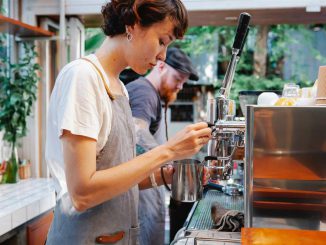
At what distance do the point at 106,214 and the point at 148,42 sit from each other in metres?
0.44

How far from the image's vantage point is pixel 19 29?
6.46ft

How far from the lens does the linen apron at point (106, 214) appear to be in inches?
34.5

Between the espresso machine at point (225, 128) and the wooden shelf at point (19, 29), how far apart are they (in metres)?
1.21

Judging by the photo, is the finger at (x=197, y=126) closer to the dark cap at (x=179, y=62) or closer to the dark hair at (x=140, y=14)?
the dark hair at (x=140, y=14)

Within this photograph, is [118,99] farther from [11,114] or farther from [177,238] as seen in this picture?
[11,114]

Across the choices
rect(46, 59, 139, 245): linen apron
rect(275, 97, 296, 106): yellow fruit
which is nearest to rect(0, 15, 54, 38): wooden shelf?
rect(46, 59, 139, 245): linen apron

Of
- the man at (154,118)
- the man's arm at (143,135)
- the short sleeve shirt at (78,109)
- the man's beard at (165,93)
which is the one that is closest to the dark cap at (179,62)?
the man at (154,118)

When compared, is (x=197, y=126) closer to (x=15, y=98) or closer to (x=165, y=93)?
(x=165, y=93)

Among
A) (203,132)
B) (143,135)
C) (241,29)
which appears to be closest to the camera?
(203,132)

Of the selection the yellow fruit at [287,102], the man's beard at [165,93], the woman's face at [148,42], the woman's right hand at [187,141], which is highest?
the woman's face at [148,42]

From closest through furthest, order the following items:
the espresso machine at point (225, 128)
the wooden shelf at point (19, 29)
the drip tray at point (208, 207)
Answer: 1. the espresso machine at point (225, 128)
2. the drip tray at point (208, 207)
3. the wooden shelf at point (19, 29)

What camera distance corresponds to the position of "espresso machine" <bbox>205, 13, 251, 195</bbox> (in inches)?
38.3

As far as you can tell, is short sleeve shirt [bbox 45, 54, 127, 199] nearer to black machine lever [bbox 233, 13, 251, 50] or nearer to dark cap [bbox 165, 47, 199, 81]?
black machine lever [bbox 233, 13, 251, 50]

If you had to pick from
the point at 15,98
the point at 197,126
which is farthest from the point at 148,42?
the point at 15,98
